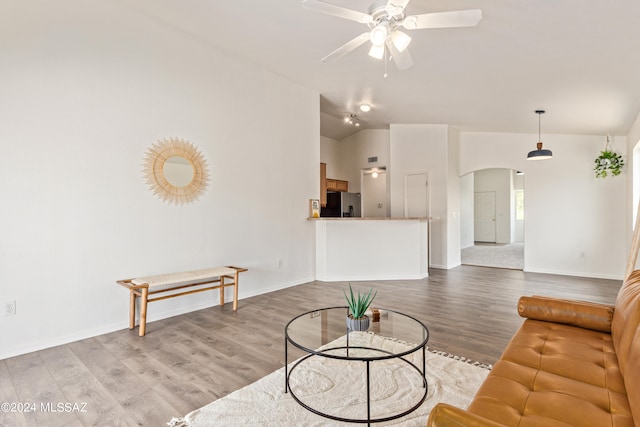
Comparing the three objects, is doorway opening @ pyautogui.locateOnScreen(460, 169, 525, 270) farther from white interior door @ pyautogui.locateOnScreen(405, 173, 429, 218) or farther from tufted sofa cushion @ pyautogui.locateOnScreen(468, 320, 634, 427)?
tufted sofa cushion @ pyautogui.locateOnScreen(468, 320, 634, 427)

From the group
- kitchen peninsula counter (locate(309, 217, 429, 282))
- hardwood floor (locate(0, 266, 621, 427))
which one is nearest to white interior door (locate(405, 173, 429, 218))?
kitchen peninsula counter (locate(309, 217, 429, 282))

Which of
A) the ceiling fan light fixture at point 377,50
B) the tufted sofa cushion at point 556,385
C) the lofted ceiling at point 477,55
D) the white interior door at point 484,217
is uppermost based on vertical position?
the lofted ceiling at point 477,55

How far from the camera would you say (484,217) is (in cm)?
1181

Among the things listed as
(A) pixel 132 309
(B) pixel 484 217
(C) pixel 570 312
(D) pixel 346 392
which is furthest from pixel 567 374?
(B) pixel 484 217

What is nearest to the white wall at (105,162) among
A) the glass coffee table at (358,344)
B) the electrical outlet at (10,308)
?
the electrical outlet at (10,308)

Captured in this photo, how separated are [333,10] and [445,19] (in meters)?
0.83

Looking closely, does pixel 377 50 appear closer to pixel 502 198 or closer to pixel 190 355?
pixel 190 355

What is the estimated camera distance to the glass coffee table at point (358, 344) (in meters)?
1.88

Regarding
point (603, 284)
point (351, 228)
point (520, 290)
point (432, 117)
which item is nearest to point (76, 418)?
point (351, 228)

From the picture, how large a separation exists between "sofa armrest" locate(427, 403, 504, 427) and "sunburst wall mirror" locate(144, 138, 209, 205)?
11.4ft

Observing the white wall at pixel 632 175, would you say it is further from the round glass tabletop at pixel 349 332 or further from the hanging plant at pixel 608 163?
the round glass tabletop at pixel 349 332

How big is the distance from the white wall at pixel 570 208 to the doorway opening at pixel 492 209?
152 inches

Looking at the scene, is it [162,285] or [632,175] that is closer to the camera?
[162,285]

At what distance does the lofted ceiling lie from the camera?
2.84 metres
